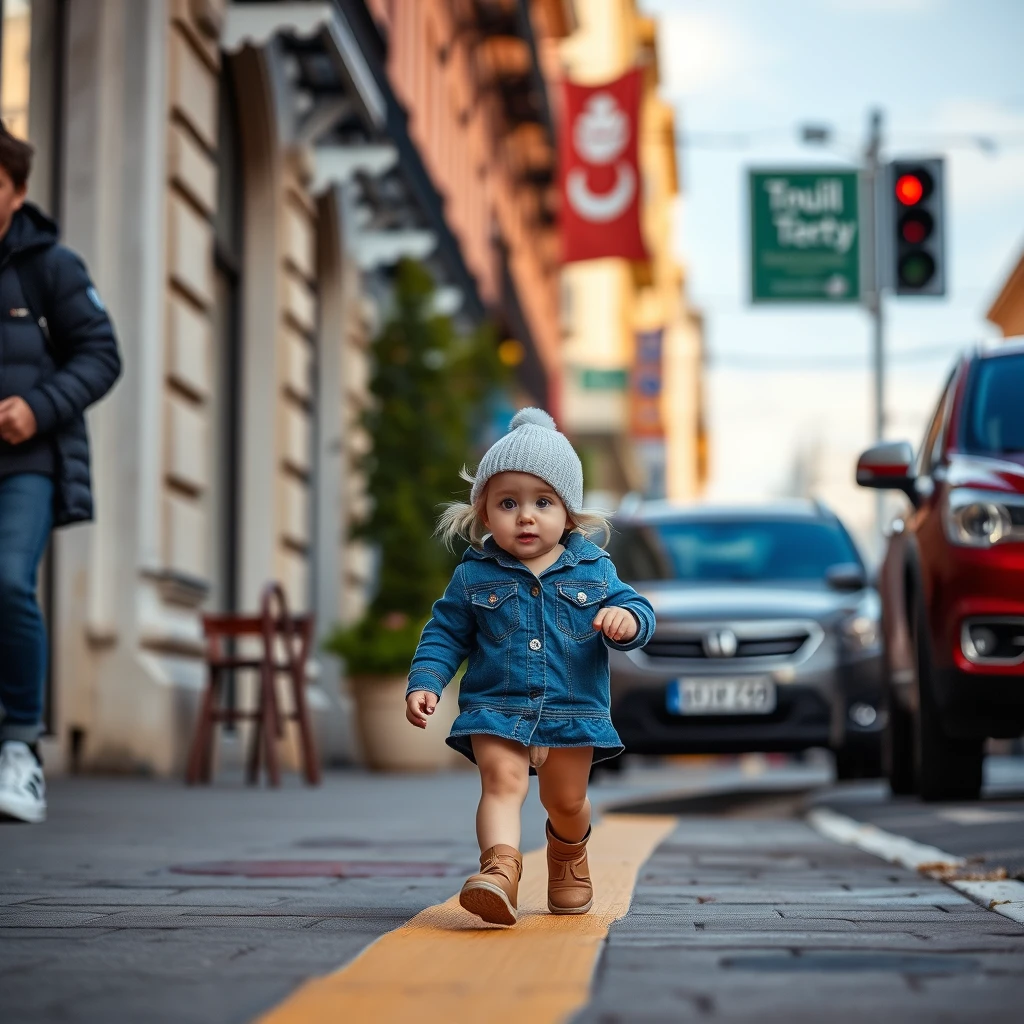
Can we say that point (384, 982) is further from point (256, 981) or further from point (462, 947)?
point (462, 947)

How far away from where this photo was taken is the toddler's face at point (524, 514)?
174 inches

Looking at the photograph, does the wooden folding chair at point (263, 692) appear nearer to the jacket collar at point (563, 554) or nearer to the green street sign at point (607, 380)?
the jacket collar at point (563, 554)

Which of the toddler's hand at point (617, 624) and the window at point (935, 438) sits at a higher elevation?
the window at point (935, 438)

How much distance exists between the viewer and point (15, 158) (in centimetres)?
649

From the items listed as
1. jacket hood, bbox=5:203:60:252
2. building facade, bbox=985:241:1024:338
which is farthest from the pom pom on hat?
building facade, bbox=985:241:1024:338

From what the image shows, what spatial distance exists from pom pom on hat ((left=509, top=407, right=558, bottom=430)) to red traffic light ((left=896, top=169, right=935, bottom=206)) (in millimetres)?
11436

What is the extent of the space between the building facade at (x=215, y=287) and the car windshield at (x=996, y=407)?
14.4 ft

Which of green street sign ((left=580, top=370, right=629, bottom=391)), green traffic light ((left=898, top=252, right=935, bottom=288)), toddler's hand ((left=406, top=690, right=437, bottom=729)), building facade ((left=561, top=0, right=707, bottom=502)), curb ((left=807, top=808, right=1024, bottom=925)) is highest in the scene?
building facade ((left=561, top=0, right=707, bottom=502))

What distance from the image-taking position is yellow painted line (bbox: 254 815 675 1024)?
2.91 metres

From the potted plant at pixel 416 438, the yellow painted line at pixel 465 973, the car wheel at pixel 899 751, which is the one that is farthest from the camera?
the potted plant at pixel 416 438

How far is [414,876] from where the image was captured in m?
5.46

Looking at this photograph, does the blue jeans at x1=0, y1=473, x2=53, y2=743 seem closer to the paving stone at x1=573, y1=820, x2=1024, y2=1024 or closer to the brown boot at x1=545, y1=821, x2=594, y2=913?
the paving stone at x1=573, y1=820, x2=1024, y2=1024

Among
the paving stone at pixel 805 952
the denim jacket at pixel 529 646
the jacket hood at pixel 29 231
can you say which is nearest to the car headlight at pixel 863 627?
the paving stone at pixel 805 952

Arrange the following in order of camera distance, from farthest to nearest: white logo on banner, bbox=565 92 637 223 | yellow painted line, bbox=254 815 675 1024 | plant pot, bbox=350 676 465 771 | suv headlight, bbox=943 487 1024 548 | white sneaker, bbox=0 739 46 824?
white logo on banner, bbox=565 92 637 223 < plant pot, bbox=350 676 465 771 < suv headlight, bbox=943 487 1024 548 < white sneaker, bbox=0 739 46 824 < yellow painted line, bbox=254 815 675 1024
